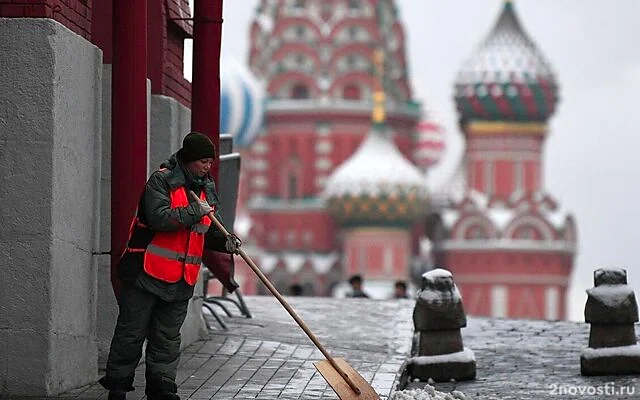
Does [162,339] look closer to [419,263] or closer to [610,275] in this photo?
[610,275]

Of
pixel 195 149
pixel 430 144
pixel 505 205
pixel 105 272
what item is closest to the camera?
pixel 195 149

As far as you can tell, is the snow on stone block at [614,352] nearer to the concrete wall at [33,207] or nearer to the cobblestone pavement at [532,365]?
the cobblestone pavement at [532,365]

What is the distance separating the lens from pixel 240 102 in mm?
80062

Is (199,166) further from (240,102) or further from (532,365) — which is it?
(240,102)

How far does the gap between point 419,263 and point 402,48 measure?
9230 mm

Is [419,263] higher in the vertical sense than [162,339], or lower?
lower

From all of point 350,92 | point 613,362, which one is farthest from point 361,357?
point 350,92

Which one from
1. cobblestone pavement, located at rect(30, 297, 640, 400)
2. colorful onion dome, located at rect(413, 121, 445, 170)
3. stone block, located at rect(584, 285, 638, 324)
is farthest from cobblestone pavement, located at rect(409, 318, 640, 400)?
colorful onion dome, located at rect(413, 121, 445, 170)

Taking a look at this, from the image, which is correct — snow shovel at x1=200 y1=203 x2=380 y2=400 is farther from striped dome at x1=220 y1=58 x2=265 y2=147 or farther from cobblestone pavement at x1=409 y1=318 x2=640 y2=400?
striped dome at x1=220 y1=58 x2=265 y2=147

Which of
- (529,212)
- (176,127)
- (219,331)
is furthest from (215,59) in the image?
(529,212)

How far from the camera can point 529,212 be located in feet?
279

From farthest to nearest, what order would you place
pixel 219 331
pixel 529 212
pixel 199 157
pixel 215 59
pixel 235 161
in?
1. pixel 529 212
2. pixel 235 161
3. pixel 219 331
4. pixel 215 59
5. pixel 199 157

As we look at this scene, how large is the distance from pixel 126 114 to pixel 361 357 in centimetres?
268

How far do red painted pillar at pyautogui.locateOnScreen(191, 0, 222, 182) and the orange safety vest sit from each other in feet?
9.20
